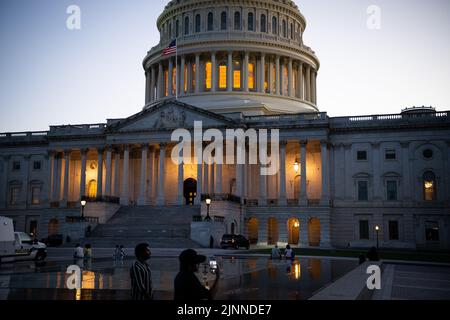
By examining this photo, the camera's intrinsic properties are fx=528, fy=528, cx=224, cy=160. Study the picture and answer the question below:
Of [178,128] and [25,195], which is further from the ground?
Answer: [178,128]

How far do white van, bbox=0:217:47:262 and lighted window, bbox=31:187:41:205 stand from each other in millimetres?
43311

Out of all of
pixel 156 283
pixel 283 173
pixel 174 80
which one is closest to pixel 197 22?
pixel 174 80

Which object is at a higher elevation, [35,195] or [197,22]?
[197,22]

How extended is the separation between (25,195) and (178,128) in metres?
27.7

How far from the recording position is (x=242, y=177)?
64.6m

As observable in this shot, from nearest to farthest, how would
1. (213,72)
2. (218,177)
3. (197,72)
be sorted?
(218,177)
(213,72)
(197,72)

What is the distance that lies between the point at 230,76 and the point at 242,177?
71.5 feet

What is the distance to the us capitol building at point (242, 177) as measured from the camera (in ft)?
202

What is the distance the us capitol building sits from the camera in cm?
6147

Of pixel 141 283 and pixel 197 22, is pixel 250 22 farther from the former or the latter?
pixel 141 283
